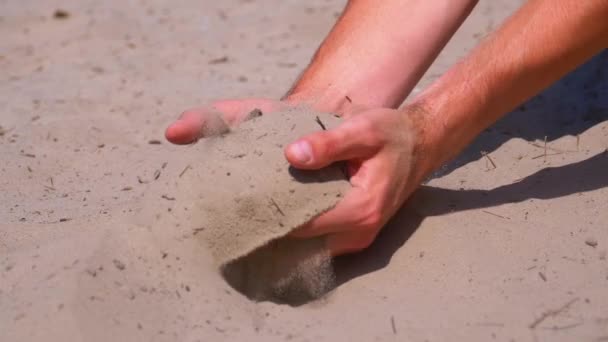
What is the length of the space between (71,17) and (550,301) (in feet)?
8.83

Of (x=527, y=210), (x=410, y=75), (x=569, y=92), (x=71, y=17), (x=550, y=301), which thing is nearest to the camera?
(x=550, y=301)

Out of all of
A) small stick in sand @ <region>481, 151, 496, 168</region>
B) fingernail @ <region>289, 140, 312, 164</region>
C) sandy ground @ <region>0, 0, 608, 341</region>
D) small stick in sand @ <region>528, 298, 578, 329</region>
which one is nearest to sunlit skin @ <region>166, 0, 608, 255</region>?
fingernail @ <region>289, 140, 312, 164</region>

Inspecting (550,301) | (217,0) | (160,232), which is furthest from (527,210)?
(217,0)

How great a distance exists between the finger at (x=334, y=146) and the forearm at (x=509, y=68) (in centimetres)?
20

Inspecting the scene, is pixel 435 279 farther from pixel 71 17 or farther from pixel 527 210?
pixel 71 17

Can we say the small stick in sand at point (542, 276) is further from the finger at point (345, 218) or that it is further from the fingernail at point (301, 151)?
the fingernail at point (301, 151)

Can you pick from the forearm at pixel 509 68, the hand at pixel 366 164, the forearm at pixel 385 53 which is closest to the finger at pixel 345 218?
the hand at pixel 366 164

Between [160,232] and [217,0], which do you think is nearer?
[160,232]

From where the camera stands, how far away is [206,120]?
1770mm

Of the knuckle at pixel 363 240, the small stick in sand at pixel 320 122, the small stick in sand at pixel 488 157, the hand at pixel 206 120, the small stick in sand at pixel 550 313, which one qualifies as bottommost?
the small stick in sand at pixel 488 157

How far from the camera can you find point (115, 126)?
254 cm

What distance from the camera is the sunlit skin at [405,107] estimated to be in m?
1.62

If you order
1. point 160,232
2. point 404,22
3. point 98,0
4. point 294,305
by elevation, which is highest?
point 404,22

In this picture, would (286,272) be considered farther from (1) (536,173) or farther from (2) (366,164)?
(1) (536,173)
